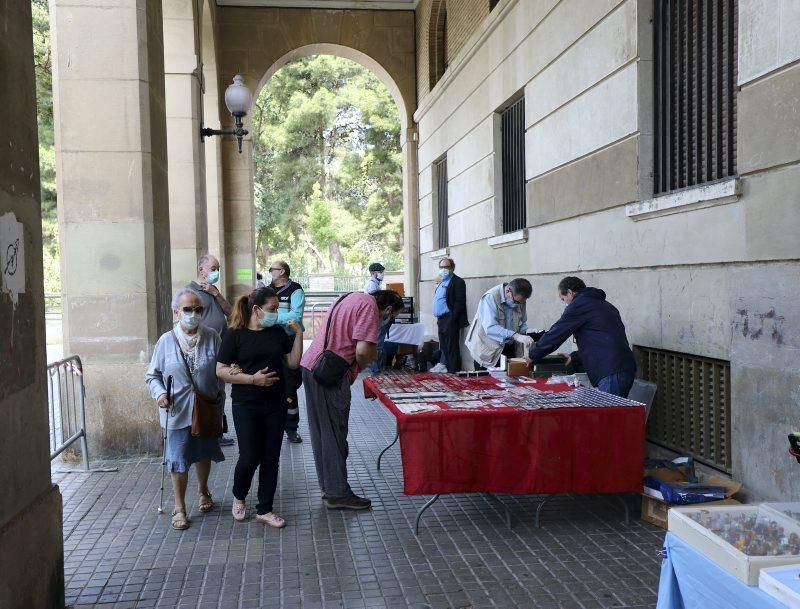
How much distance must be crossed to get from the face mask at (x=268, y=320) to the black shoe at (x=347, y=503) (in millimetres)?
1524

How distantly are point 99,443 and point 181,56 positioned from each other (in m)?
6.67

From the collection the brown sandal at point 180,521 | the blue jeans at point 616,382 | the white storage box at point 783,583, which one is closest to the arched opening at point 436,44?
the blue jeans at point 616,382

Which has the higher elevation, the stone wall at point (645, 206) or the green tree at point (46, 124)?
the green tree at point (46, 124)

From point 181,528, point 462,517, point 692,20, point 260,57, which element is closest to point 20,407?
point 181,528

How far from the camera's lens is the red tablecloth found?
5301mm

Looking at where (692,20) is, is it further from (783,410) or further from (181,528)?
(181,528)

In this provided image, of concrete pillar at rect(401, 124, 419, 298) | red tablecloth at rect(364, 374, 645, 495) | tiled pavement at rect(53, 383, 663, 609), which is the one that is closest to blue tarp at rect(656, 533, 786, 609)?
tiled pavement at rect(53, 383, 663, 609)

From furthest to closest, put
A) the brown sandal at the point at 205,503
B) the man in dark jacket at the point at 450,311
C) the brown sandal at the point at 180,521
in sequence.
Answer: the man in dark jacket at the point at 450,311, the brown sandal at the point at 205,503, the brown sandal at the point at 180,521

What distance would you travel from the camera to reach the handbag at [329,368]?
19.4 feet

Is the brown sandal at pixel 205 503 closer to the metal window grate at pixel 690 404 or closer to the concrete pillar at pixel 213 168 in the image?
the metal window grate at pixel 690 404

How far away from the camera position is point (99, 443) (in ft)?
25.7

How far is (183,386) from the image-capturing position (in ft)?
19.0

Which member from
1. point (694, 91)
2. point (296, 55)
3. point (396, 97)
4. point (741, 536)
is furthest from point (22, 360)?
point (296, 55)

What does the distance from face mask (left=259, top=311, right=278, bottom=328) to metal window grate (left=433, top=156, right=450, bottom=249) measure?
11.2m
